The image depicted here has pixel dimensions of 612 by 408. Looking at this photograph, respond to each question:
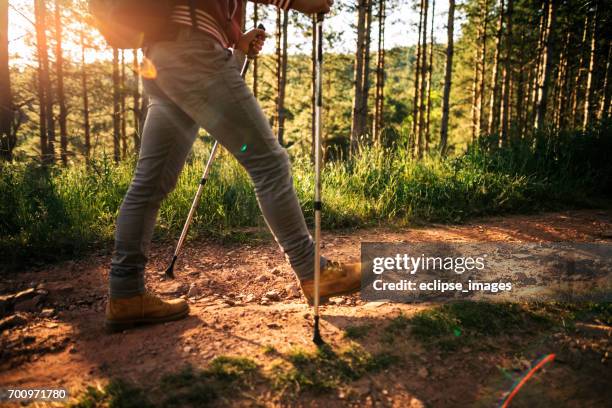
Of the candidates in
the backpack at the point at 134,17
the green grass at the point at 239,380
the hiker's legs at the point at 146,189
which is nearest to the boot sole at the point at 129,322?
the hiker's legs at the point at 146,189

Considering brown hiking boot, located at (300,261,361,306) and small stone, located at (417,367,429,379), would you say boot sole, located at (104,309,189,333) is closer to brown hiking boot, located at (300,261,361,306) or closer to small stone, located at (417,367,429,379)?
brown hiking boot, located at (300,261,361,306)

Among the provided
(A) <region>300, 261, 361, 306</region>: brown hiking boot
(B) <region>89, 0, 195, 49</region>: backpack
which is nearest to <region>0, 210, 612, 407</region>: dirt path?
(A) <region>300, 261, 361, 306</region>: brown hiking boot

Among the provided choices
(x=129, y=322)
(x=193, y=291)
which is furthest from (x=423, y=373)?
(x=193, y=291)

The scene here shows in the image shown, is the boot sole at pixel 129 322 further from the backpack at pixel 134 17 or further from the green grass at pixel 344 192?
the green grass at pixel 344 192

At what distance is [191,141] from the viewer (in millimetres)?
2285

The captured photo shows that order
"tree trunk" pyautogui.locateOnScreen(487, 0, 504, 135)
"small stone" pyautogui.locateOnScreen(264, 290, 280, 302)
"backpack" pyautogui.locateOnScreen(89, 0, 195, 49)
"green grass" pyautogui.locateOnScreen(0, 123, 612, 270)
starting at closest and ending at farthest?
1. "backpack" pyautogui.locateOnScreen(89, 0, 195, 49)
2. "small stone" pyautogui.locateOnScreen(264, 290, 280, 302)
3. "green grass" pyautogui.locateOnScreen(0, 123, 612, 270)
4. "tree trunk" pyautogui.locateOnScreen(487, 0, 504, 135)

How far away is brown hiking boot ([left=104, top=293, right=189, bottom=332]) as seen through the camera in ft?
7.18

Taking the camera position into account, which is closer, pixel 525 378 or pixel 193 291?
pixel 525 378

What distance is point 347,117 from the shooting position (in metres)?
32.8

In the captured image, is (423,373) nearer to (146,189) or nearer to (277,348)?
(277,348)

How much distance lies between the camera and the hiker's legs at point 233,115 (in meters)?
1.83

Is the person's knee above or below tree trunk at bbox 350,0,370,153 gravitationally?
below

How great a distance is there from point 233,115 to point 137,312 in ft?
4.34

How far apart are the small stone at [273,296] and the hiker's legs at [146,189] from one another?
3.30 ft
